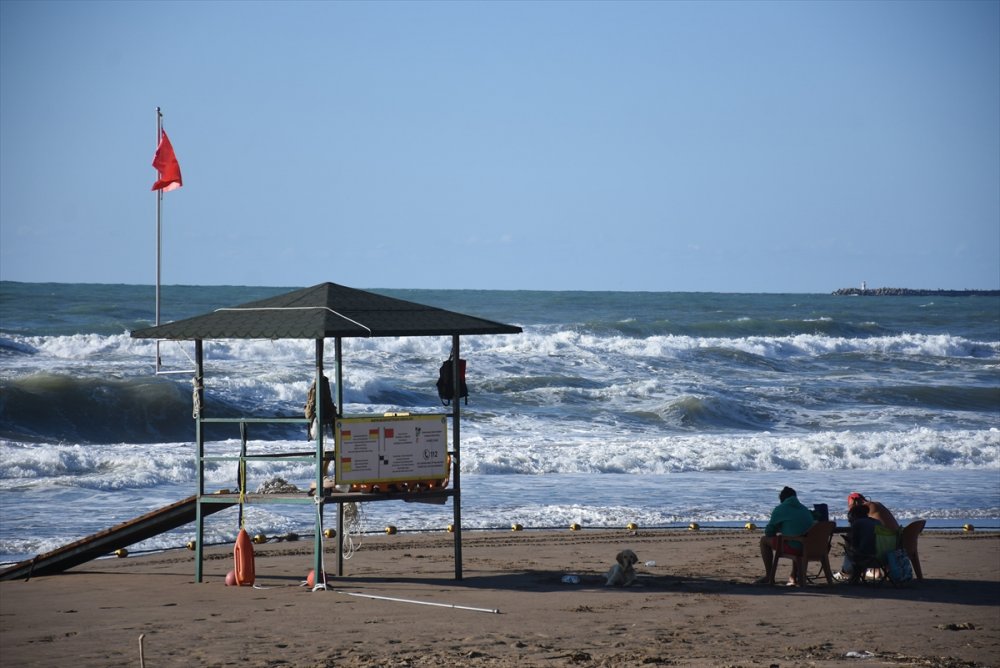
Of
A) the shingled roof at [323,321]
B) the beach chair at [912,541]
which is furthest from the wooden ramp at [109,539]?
the beach chair at [912,541]

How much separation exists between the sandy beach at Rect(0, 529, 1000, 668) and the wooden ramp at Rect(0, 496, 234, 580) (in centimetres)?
16

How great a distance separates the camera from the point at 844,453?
2420cm

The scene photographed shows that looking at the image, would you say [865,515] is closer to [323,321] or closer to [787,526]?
[787,526]

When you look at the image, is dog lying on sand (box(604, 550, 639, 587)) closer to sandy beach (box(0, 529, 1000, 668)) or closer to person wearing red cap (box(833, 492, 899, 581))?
sandy beach (box(0, 529, 1000, 668))

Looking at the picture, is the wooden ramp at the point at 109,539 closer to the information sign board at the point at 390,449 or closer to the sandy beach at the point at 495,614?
the sandy beach at the point at 495,614

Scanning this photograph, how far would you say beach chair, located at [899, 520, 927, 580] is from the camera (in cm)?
1215

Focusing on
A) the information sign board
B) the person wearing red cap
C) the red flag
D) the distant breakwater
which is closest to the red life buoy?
the information sign board

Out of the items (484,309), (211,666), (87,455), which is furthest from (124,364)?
(484,309)

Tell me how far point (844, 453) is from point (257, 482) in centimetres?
1180

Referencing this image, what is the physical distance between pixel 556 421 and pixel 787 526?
709 inches

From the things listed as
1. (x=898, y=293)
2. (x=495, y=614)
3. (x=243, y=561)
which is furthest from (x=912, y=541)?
(x=898, y=293)

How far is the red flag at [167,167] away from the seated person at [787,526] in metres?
7.68

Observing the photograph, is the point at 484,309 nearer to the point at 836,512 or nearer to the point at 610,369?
the point at 610,369

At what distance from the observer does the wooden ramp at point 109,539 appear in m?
12.1
